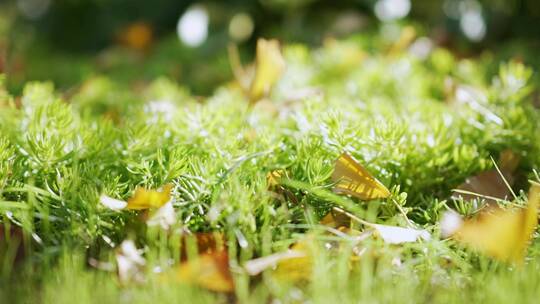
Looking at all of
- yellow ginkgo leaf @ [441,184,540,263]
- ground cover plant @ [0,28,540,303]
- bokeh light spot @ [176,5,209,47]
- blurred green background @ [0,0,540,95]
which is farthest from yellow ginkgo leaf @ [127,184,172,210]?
bokeh light spot @ [176,5,209,47]

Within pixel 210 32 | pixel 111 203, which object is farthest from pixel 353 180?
pixel 210 32

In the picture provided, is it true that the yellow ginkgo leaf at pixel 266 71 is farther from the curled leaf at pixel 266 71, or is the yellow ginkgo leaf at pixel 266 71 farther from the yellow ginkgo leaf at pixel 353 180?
the yellow ginkgo leaf at pixel 353 180

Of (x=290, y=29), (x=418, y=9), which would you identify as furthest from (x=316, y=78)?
(x=418, y=9)

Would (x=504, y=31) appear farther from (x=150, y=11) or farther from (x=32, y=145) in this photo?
(x=32, y=145)

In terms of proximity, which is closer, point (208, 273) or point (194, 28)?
point (208, 273)

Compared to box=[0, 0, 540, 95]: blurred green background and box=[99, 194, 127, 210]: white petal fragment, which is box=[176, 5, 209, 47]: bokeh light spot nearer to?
box=[0, 0, 540, 95]: blurred green background

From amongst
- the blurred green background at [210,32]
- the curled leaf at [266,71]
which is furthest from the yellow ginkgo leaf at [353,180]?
the blurred green background at [210,32]

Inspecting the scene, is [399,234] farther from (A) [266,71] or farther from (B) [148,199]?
(A) [266,71]
